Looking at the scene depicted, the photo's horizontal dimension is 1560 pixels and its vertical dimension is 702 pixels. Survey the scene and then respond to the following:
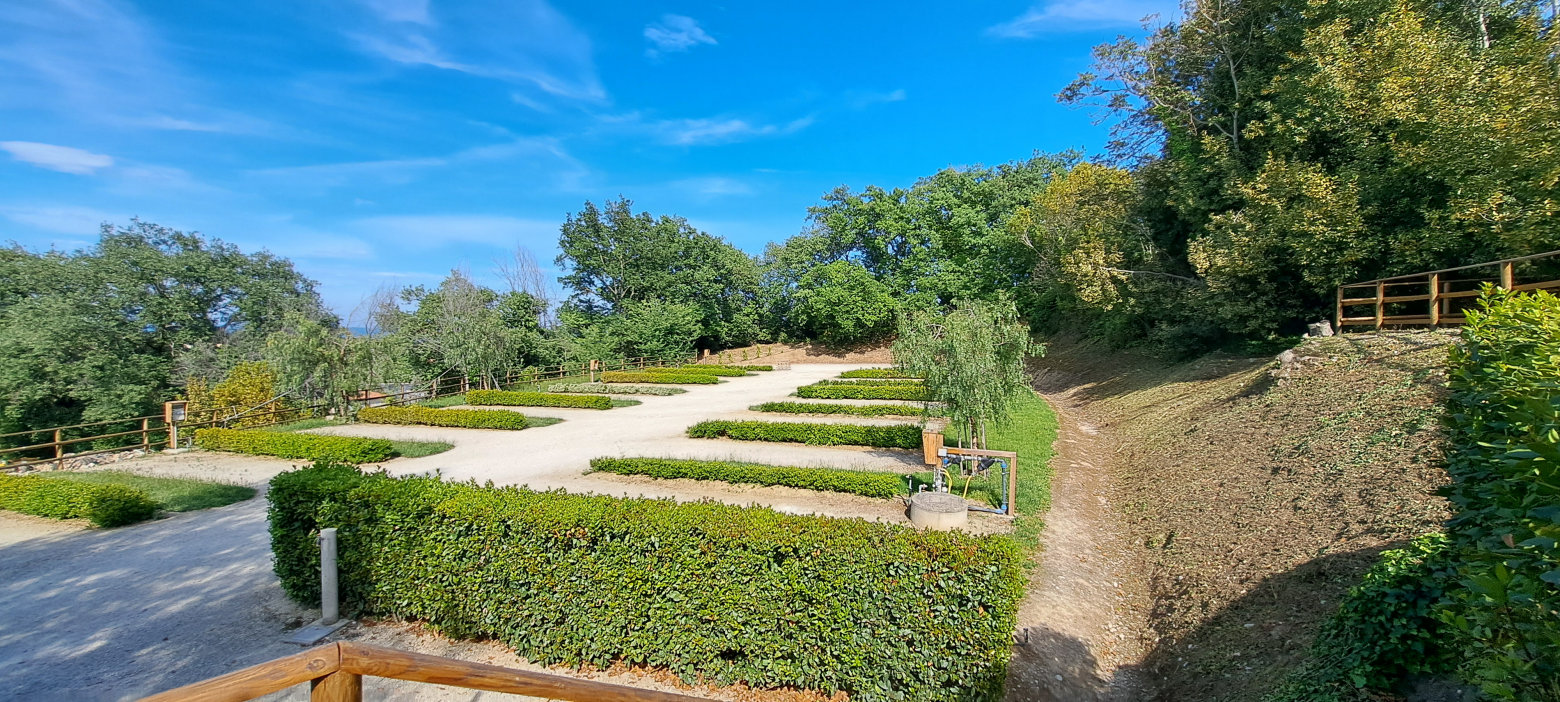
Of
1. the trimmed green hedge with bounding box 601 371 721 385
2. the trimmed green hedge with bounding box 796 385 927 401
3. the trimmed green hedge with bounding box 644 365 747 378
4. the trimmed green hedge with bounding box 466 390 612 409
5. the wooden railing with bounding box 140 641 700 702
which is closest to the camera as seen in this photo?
the wooden railing with bounding box 140 641 700 702

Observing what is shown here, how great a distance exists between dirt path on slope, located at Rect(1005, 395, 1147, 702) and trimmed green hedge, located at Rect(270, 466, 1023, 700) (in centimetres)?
108

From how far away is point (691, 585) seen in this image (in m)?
4.57

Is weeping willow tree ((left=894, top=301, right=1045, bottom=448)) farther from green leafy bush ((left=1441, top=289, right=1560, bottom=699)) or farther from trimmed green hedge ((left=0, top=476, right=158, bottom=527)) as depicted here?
trimmed green hedge ((left=0, top=476, right=158, bottom=527))

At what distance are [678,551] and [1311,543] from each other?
621 centimetres

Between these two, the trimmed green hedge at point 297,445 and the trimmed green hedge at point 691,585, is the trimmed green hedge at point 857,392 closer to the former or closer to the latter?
the trimmed green hedge at point 297,445

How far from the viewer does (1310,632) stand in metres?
4.39

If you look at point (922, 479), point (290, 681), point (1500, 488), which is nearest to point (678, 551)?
point (290, 681)

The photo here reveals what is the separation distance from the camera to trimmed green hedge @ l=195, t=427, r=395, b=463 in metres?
11.8

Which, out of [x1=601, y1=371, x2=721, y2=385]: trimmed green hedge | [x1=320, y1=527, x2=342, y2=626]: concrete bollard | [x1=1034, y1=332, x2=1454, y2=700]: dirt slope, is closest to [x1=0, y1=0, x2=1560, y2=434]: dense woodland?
[x1=1034, y1=332, x2=1454, y2=700]: dirt slope

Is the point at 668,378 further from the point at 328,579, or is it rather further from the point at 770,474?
the point at 328,579

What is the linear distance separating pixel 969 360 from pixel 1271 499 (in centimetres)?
424

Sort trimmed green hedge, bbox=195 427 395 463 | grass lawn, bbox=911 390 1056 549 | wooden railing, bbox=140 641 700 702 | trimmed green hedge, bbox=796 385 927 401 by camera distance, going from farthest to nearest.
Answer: trimmed green hedge, bbox=796 385 927 401
trimmed green hedge, bbox=195 427 395 463
grass lawn, bbox=911 390 1056 549
wooden railing, bbox=140 641 700 702

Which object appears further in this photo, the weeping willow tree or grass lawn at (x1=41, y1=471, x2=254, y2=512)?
the weeping willow tree

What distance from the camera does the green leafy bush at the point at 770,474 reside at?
898 centimetres
